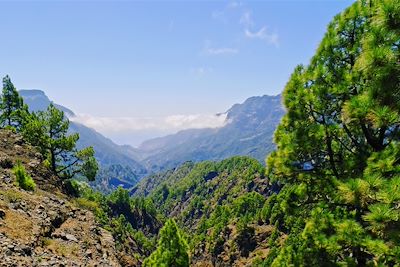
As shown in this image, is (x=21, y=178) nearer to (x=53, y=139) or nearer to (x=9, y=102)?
(x=53, y=139)

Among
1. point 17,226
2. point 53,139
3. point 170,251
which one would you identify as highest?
point 53,139

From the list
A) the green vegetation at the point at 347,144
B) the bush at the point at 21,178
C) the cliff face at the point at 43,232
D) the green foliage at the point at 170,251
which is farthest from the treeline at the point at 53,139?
the green vegetation at the point at 347,144

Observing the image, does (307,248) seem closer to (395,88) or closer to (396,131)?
(396,131)

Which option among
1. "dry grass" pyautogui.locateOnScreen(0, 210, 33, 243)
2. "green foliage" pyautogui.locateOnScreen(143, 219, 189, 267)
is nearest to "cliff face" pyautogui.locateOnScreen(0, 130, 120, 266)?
"dry grass" pyautogui.locateOnScreen(0, 210, 33, 243)

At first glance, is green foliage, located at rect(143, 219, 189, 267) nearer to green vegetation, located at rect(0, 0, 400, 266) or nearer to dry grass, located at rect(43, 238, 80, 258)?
dry grass, located at rect(43, 238, 80, 258)

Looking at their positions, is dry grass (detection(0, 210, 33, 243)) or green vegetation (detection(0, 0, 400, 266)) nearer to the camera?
green vegetation (detection(0, 0, 400, 266))

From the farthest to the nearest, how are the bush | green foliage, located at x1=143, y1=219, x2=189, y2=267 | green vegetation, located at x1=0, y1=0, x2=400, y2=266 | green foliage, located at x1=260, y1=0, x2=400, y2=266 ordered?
green foliage, located at x1=143, y1=219, x2=189, y2=267 < the bush < green foliage, located at x1=260, y1=0, x2=400, y2=266 < green vegetation, located at x1=0, y1=0, x2=400, y2=266

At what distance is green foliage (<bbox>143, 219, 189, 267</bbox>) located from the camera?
152 ft

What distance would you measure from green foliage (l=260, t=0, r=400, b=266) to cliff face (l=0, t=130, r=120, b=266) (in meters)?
15.0

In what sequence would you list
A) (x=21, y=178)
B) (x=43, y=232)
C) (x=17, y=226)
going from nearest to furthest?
(x=17, y=226) → (x=43, y=232) → (x=21, y=178)

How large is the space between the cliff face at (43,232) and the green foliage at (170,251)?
32.6 ft

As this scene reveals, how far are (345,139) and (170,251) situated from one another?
35779 millimetres

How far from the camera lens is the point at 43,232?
2645 cm

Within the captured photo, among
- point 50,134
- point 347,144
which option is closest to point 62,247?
point 347,144
